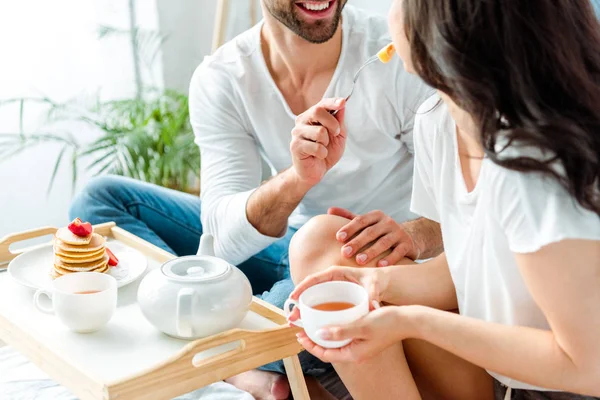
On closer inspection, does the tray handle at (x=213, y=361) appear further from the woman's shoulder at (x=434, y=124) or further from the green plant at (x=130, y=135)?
the green plant at (x=130, y=135)

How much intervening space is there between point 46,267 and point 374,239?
0.62m

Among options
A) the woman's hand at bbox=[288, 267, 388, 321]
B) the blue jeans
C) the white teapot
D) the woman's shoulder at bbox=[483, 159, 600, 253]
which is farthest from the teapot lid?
the blue jeans

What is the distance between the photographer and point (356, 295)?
48.3 inches

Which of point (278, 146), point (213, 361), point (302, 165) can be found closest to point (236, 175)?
point (278, 146)

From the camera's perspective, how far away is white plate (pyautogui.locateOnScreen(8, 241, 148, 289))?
1502 mm

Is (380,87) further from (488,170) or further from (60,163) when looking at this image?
(60,163)

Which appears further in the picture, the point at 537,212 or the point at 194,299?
the point at 194,299

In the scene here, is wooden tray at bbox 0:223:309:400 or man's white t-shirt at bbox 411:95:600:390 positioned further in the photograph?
wooden tray at bbox 0:223:309:400

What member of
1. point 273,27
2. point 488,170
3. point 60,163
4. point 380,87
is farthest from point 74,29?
point 488,170

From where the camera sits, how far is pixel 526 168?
1031mm

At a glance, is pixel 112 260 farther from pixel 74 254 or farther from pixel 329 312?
pixel 329 312

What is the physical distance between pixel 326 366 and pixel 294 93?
650 mm

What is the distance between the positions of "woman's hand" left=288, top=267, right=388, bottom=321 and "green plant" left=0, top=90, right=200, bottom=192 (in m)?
1.39

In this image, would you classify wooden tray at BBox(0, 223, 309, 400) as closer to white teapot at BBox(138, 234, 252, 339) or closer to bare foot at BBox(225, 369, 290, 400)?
white teapot at BBox(138, 234, 252, 339)
